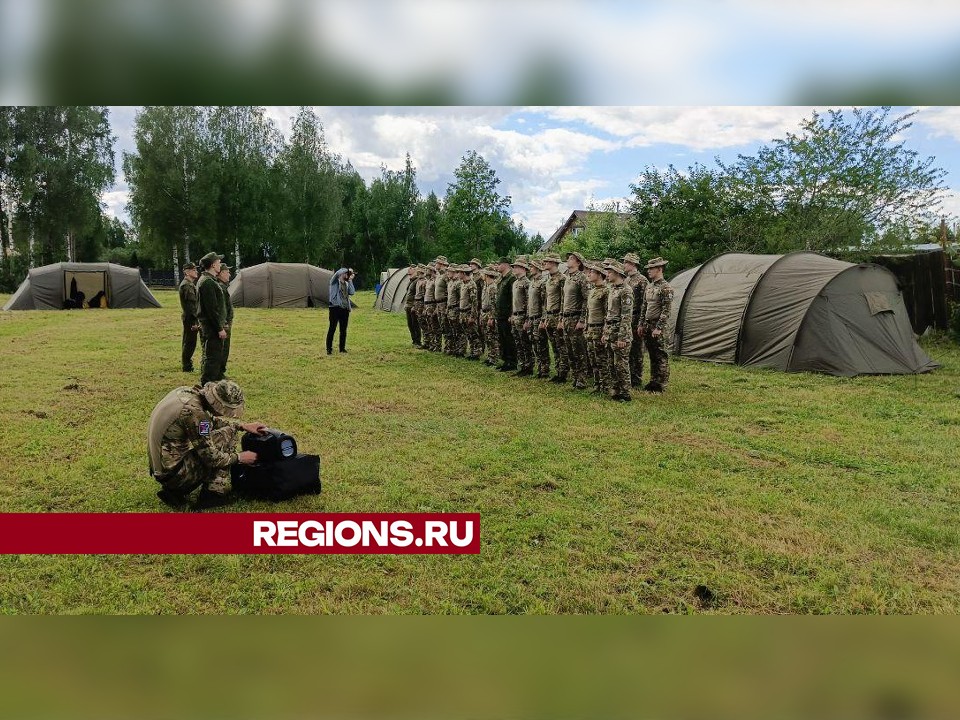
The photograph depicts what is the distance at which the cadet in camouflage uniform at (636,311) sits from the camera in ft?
29.9

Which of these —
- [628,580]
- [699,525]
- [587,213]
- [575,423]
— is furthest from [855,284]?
[587,213]

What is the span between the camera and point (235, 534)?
3693 mm

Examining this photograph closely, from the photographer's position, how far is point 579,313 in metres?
8.93

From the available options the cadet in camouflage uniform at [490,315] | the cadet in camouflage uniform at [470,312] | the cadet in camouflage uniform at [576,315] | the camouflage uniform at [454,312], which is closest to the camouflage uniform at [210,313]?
the cadet in camouflage uniform at [576,315]

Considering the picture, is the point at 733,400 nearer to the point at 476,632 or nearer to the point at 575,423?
the point at 575,423

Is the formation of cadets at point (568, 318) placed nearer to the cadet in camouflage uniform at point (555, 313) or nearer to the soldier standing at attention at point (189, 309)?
the cadet in camouflage uniform at point (555, 313)

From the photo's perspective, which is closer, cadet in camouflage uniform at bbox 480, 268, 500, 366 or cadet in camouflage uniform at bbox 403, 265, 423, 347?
cadet in camouflage uniform at bbox 480, 268, 500, 366

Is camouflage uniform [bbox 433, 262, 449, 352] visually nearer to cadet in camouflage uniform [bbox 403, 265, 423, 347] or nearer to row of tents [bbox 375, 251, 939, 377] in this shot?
cadet in camouflage uniform [bbox 403, 265, 423, 347]

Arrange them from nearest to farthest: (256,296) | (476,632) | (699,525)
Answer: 1. (476,632)
2. (699,525)
3. (256,296)

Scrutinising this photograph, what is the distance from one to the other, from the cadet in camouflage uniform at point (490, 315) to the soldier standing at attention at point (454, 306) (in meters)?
0.79

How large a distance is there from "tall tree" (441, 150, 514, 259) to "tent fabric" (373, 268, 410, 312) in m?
8.90

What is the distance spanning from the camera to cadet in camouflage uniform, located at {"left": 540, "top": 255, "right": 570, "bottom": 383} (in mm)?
9234

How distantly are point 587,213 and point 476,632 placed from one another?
22.7 m

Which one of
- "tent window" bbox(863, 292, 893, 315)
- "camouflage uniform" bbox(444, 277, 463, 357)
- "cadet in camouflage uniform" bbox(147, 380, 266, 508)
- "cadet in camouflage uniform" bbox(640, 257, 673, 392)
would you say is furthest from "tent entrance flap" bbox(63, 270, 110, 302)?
"tent window" bbox(863, 292, 893, 315)
